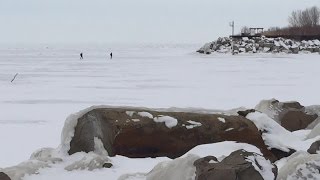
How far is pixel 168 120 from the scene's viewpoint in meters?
6.37

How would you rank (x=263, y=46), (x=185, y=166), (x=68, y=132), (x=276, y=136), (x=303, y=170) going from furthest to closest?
(x=263, y=46)
(x=276, y=136)
(x=68, y=132)
(x=185, y=166)
(x=303, y=170)

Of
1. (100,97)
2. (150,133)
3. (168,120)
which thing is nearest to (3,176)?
(150,133)

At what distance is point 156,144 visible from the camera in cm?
637

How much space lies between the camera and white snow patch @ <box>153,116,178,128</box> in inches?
250

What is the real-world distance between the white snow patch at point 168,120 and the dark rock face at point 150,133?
4 centimetres

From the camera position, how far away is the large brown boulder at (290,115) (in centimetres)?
795

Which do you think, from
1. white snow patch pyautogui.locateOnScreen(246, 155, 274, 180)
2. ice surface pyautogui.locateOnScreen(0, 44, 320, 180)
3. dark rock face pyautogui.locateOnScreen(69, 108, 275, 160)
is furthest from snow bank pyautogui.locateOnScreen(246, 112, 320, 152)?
white snow patch pyautogui.locateOnScreen(246, 155, 274, 180)

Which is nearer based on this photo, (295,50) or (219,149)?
(219,149)

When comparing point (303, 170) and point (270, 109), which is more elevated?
point (303, 170)

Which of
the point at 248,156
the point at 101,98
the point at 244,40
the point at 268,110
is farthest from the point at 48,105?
the point at 244,40

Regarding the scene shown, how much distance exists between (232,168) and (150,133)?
8.14 feet

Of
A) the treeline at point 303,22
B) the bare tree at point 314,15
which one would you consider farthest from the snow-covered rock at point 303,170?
the bare tree at point 314,15

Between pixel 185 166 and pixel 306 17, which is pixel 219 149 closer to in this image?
pixel 185 166

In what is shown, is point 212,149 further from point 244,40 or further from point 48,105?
point 244,40
